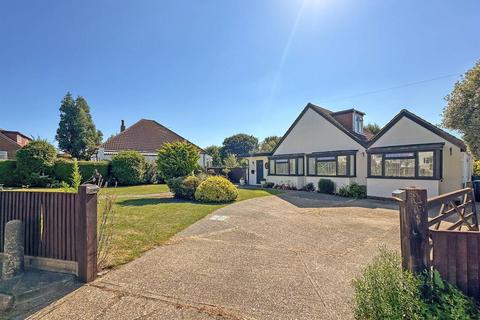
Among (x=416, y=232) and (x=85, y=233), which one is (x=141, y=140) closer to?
(x=85, y=233)

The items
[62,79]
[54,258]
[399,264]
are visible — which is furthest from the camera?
[62,79]

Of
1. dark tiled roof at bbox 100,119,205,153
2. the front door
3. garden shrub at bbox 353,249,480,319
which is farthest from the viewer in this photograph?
dark tiled roof at bbox 100,119,205,153

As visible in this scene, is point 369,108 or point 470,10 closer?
point 470,10

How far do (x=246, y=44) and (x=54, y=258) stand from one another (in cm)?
1052

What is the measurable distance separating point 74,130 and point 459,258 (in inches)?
1539

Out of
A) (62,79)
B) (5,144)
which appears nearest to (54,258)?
(62,79)

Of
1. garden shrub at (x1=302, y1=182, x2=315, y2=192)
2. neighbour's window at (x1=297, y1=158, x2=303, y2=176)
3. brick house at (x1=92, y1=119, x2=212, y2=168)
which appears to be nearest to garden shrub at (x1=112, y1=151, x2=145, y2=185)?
brick house at (x1=92, y1=119, x2=212, y2=168)

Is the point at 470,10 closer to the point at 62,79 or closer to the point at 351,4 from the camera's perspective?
the point at 351,4

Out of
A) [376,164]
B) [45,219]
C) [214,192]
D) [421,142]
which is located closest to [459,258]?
[45,219]

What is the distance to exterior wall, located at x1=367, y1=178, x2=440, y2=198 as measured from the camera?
11.4 meters

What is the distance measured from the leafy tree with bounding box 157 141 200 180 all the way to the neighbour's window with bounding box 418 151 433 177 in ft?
40.5

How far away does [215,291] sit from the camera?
3.45 m

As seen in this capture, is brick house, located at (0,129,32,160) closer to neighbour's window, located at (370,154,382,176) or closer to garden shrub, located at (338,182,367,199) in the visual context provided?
garden shrub, located at (338,182,367,199)

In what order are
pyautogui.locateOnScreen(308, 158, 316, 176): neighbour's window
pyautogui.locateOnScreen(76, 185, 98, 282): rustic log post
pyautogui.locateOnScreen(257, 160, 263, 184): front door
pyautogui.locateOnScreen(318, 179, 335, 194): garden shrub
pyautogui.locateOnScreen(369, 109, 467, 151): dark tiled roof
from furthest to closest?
pyautogui.locateOnScreen(257, 160, 263, 184): front door < pyautogui.locateOnScreen(308, 158, 316, 176): neighbour's window < pyautogui.locateOnScreen(318, 179, 335, 194): garden shrub < pyautogui.locateOnScreen(369, 109, 467, 151): dark tiled roof < pyautogui.locateOnScreen(76, 185, 98, 282): rustic log post
